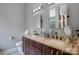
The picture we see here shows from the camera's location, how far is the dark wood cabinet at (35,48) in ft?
6.04

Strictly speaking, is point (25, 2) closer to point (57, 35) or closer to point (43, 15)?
point (43, 15)

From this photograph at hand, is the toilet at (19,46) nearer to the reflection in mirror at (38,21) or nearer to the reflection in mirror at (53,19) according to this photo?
the reflection in mirror at (38,21)

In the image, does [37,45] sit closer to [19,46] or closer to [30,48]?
[30,48]

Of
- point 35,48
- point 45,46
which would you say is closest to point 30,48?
point 35,48

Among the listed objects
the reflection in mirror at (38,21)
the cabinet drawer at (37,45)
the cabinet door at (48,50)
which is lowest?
the cabinet door at (48,50)

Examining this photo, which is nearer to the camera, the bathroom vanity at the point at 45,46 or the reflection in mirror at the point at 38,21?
the bathroom vanity at the point at 45,46

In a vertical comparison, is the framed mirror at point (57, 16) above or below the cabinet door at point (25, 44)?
above

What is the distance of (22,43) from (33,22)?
319mm

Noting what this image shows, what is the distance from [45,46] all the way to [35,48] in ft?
0.46

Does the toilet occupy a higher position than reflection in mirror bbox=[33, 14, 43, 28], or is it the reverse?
reflection in mirror bbox=[33, 14, 43, 28]

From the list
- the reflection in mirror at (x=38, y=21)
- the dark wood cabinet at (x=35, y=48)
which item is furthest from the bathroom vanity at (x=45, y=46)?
the reflection in mirror at (x=38, y=21)

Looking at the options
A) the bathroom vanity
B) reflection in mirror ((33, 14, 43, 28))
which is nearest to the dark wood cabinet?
the bathroom vanity

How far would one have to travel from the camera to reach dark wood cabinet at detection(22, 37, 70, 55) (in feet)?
6.04

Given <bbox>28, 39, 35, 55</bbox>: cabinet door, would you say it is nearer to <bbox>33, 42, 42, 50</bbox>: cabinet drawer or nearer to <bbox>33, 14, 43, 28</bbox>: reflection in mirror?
<bbox>33, 42, 42, 50</bbox>: cabinet drawer
